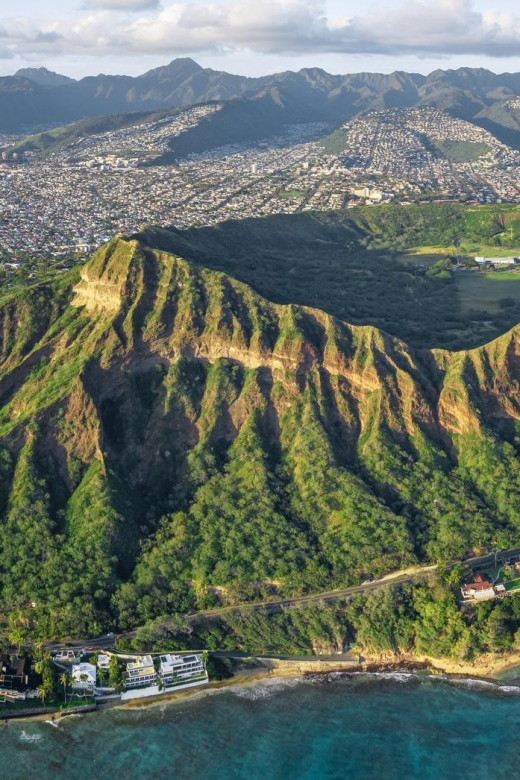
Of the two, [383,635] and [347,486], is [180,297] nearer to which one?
[347,486]

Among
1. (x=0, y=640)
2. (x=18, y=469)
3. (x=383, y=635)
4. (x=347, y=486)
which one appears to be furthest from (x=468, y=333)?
(x=0, y=640)

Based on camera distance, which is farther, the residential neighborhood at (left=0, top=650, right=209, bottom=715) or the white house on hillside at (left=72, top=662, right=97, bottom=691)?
the white house on hillside at (left=72, top=662, right=97, bottom=691)

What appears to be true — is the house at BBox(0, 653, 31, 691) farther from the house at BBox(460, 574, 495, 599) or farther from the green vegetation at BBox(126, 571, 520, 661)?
the house at BBox(460, 574, 495, 599)

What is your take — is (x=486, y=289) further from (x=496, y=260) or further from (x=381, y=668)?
(x=381, y=668)

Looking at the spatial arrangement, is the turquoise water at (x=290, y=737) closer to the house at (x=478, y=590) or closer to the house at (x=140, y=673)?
the house at (x=140, y=673)

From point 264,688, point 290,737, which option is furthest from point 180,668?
point 290,737

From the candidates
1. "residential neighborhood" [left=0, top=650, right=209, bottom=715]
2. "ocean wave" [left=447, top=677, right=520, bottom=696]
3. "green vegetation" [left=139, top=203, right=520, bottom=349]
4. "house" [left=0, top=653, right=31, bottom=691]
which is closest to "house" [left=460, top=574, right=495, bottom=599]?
"ocean wave" [left=447, top=677, right=520, bottom=696]
